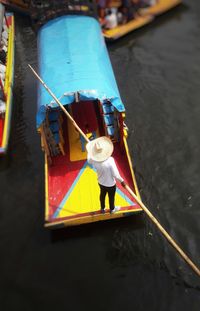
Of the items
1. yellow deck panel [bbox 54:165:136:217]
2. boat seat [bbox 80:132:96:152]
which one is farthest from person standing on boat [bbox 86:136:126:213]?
boat seat [bbox 80:132:96:152]

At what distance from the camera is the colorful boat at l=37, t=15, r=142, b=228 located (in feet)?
28.6

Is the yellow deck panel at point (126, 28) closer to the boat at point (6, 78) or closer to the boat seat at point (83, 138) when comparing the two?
the boat at point (6, 78)

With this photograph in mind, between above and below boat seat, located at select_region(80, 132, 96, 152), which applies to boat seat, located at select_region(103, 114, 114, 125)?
above

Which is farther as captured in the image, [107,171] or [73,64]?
[73,64]

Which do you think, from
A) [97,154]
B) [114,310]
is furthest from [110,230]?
[97,154]

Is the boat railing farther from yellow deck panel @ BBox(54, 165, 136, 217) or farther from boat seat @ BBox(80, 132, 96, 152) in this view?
yellow deck panel @ BBox(54, 165, 136, 217)

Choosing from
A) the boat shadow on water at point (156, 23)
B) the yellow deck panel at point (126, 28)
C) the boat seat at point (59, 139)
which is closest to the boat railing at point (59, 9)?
the yellow deck panel at point (126, 28)

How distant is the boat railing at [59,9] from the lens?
1188cm

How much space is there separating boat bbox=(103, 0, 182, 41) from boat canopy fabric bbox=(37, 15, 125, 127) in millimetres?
3690

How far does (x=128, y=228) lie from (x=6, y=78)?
8.02m

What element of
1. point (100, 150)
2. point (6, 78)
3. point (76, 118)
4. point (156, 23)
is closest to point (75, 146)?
point (76, 118)

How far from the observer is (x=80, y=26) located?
1119 cm

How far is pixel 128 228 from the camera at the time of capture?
29.4 ft

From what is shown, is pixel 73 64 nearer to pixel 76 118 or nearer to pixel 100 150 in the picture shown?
pixel 76 118
